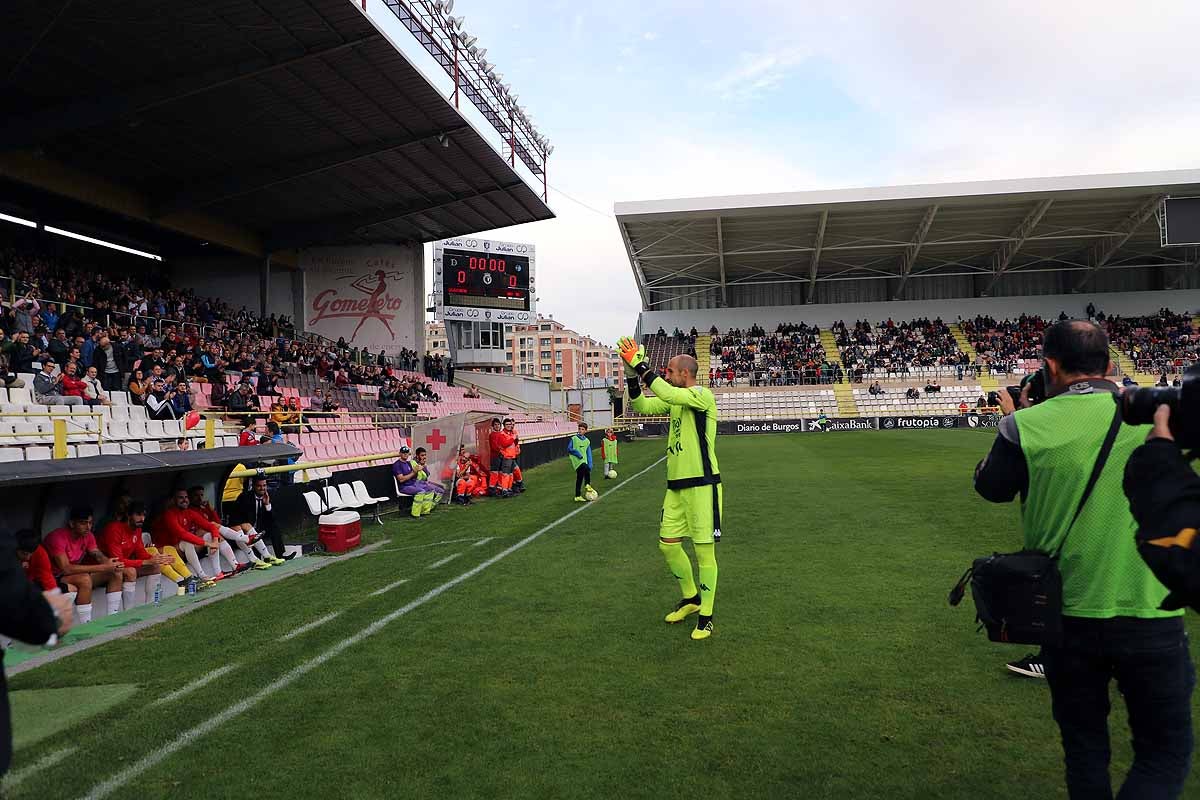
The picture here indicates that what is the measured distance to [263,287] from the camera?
3459 centimetres

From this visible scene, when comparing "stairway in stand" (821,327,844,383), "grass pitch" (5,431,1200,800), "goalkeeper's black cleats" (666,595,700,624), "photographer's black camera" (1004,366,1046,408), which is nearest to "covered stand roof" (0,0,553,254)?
"grass pitch" (5,431,1200,800)

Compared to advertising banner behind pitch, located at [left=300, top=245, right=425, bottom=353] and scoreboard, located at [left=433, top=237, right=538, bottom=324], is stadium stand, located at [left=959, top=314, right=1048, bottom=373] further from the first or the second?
advertising banner behind pitch, located at [left=300, top=245, right=425, bottom=353]

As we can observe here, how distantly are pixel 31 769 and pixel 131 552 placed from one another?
15.5 feet

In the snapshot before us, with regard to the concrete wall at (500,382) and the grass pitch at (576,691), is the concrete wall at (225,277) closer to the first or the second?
the concrete wall at (500,382)

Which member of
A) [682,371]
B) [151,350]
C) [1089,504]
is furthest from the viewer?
[151,350]

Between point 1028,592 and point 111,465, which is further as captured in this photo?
point 111,465

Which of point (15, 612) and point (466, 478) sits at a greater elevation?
point (15, 612)

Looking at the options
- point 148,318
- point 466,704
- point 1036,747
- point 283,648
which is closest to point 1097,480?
point 1036,747

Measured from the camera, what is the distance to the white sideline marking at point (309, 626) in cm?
638

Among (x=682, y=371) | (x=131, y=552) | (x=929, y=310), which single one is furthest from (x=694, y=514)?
(x=929, y=310)

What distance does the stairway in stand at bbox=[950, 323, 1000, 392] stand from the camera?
46625 mm

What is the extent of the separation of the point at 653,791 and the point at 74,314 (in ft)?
63.5

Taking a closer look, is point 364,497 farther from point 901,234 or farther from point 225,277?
point 901,234

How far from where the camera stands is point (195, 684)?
208 inches
